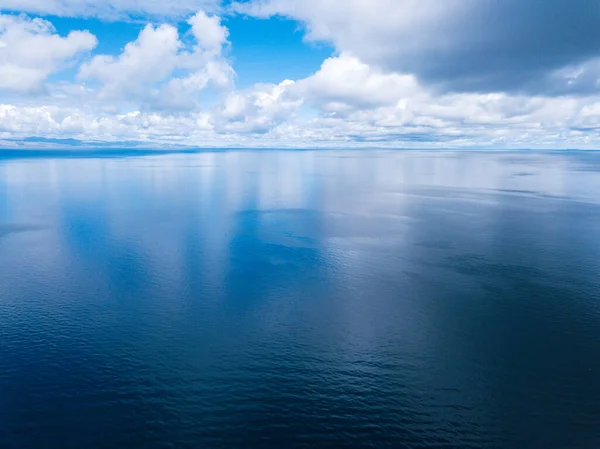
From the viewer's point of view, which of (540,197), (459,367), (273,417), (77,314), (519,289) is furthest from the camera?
(540,197)

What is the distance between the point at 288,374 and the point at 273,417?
674 cm

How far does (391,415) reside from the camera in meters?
42.1

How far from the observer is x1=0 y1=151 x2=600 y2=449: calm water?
40719 millimetres

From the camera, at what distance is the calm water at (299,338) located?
40719mm

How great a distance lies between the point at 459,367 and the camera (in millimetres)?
49250

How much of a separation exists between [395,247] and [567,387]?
5228cm

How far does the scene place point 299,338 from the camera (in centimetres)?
5534

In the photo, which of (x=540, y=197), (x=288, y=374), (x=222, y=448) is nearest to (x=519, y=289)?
(x=288, y=374)

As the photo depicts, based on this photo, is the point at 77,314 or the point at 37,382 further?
the point at 77,314

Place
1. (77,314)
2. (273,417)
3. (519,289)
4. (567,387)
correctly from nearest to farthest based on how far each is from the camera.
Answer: (273,417) < (567,387) < (77,314) < (519,289)

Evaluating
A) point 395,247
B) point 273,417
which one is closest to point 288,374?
point 273,417

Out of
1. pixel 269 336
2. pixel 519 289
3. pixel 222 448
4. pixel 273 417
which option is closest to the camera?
pixel 222 448

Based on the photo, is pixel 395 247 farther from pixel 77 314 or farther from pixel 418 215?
pixel 77 314

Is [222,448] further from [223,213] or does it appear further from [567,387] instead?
[223,213]
